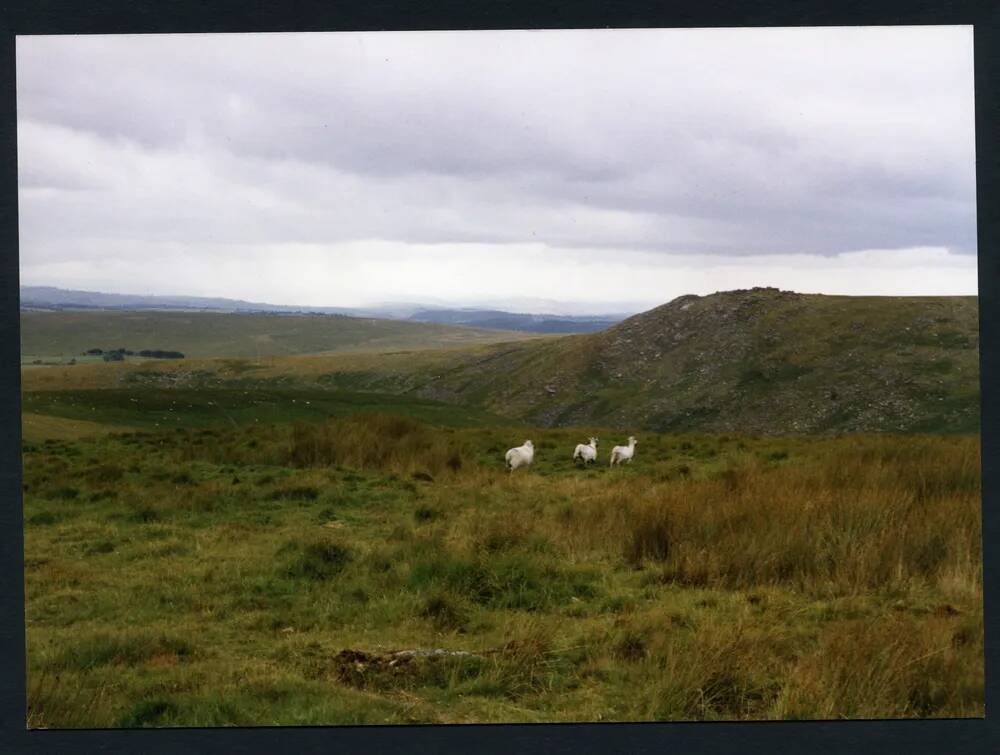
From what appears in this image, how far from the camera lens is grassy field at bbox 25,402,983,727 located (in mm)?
5586

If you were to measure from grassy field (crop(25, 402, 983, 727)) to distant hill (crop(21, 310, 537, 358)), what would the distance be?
10215 millimetres

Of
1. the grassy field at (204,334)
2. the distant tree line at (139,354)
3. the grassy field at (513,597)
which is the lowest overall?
the grassy field at (513,597)

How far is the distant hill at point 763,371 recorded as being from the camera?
2948 cm

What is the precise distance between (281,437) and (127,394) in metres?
9.47

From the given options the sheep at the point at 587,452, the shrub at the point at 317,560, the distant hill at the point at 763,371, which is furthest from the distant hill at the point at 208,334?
the distant hill at the point at 763,371

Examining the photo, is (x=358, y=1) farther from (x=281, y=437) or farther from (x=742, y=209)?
(x=281, y=437)

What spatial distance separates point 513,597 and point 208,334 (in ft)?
139

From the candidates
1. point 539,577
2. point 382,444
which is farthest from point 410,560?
point 382,444

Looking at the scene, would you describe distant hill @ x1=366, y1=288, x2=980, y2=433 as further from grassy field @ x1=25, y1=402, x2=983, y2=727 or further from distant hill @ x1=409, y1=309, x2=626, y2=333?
grassy field @ x1=25, y1=402, x2=983, y2=727

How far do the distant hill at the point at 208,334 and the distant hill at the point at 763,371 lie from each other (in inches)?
479

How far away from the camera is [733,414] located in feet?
102

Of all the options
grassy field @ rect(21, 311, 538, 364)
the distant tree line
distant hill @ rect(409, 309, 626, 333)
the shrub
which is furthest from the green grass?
the distant tree line

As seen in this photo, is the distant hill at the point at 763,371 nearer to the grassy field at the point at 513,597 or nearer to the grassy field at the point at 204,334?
the grassy field at the point at 204,334

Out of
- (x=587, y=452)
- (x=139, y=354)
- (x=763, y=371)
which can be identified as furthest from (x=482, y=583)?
(x=139, y=354)
